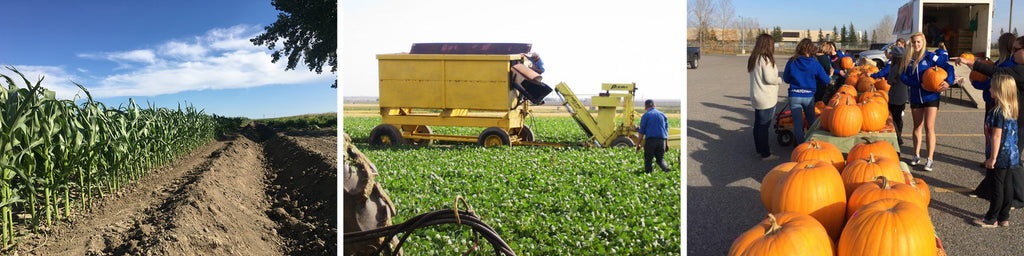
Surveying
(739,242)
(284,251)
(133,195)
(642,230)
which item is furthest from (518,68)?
(133,195)

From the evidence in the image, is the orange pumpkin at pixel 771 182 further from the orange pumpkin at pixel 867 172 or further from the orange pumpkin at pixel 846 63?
the orange pumpkin at pixel 846 63

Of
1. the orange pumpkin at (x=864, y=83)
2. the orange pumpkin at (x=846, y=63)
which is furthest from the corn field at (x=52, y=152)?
the orange pumpkin at (x=846, y=63)

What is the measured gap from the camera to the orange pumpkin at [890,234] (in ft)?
7.13

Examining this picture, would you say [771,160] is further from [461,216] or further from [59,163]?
[59,163]

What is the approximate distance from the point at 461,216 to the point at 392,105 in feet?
1.59

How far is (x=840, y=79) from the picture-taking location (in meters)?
9.98

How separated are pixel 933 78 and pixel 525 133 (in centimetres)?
467

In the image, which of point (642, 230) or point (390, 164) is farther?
point (390, 164)

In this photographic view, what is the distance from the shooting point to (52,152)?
5.79m

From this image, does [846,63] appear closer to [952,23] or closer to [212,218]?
[952,23]

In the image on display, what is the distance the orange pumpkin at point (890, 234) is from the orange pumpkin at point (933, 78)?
12.3 ft

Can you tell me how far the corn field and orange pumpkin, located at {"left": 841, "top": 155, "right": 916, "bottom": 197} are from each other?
16.4 feet

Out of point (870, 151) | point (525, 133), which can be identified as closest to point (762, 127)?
point (870, 151)

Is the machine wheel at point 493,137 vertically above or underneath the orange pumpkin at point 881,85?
underneath
